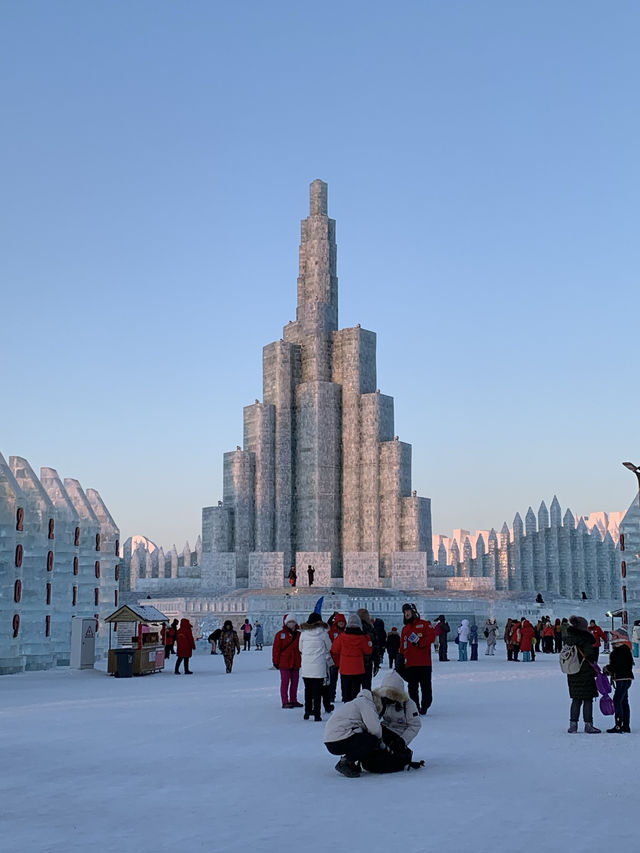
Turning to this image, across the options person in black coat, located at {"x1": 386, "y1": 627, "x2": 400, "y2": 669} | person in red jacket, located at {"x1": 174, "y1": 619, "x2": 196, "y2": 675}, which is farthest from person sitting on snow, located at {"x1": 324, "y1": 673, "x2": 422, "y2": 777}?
person in red jacket, located at {"x1": 174, "y1": 619, "x2": 196, "y2": 675}

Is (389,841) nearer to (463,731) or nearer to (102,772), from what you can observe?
(102,772)

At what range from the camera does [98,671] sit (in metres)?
26.0

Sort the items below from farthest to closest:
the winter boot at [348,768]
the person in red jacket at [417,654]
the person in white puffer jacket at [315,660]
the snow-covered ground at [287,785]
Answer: the person in red jacket at [417,654] → the person in white puffer jacket at [315,660] → the winter boot at [348,768] → the snow-covered ground at [287,785]

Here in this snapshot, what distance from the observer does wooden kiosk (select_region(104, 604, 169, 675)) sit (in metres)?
23.9

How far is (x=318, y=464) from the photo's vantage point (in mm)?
65562

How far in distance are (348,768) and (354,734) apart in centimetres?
30

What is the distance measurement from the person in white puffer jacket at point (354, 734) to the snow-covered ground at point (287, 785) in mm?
227

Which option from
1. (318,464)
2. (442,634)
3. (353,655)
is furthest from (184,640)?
(318,464)

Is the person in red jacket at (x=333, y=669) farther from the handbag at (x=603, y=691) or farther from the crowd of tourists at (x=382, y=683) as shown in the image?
the handbag at (x=603, y=691)

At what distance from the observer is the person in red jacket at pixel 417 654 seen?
14055 mm

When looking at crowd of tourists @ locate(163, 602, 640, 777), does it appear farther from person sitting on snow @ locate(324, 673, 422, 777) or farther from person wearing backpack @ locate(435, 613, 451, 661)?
person wearing backpack @ locate(435, 613, 451, 661)

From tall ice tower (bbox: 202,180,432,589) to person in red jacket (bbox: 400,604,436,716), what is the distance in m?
48.7

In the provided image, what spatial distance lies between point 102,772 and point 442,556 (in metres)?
72.2

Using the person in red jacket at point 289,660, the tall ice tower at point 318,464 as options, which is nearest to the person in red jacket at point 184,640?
the person in red jacket at point 289,660
